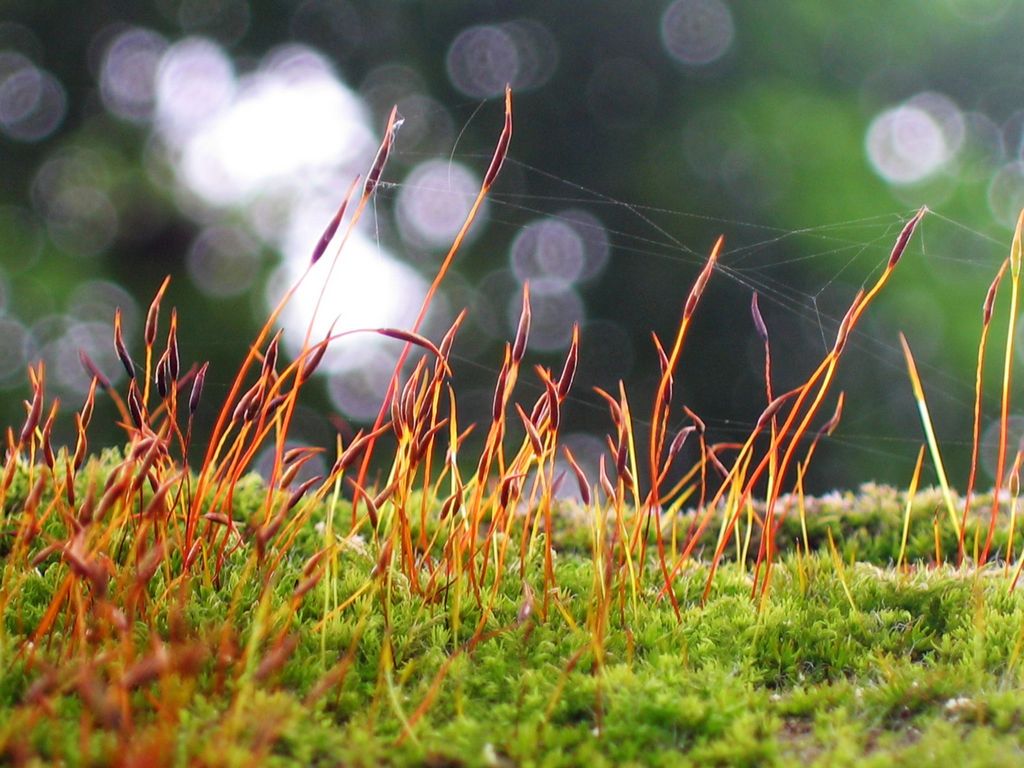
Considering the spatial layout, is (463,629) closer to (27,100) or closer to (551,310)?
(551,310)

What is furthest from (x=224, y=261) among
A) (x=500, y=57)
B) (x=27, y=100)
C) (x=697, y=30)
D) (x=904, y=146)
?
(x=904, y=146)

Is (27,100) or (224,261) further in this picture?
(224,261)

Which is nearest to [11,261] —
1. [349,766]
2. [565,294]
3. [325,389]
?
[325,389]

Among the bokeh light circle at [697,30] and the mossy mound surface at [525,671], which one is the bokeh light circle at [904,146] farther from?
the mossy mound surface at [525,671]

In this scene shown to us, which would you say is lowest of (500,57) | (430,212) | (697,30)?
(430,212)

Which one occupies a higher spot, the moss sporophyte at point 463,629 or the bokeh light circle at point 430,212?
the bokeh light circle at point 430,212

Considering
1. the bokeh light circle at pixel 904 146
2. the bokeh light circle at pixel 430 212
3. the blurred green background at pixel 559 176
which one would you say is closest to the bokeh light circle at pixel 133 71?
the blurred green background at pixel 559 176

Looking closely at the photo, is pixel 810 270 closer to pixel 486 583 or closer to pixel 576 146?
pixel 576 146
